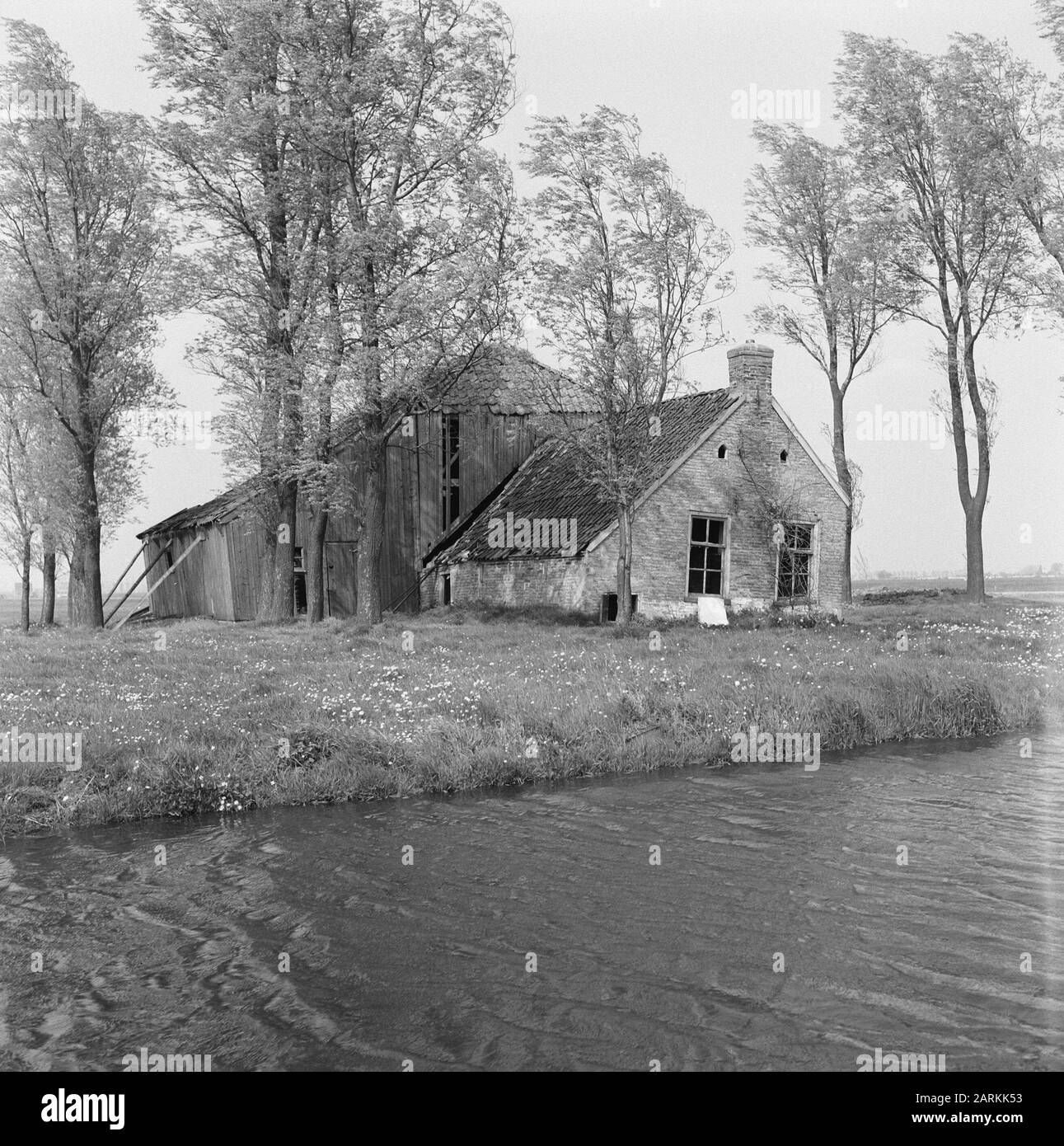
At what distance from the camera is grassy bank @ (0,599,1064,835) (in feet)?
46.7

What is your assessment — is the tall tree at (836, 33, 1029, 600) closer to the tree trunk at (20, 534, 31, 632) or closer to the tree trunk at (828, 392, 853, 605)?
the tree trunk at (828, 392, 853, 605)

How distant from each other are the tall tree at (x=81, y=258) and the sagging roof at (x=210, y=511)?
4.64 metres

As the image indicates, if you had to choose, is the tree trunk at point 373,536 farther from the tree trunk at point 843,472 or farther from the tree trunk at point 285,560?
the tree trunk at point 843,472

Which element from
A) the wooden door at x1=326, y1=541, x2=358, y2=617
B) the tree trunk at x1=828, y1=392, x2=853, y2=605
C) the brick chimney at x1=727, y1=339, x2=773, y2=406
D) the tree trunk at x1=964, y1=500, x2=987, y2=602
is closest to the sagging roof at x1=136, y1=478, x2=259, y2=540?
the wooden door at x1=326, y1=541, x2=358, y2=617

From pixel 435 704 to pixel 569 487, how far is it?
17.4m

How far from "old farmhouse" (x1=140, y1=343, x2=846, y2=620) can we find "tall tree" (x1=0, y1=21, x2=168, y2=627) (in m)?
5.21

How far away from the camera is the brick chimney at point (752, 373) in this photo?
31.7 metres

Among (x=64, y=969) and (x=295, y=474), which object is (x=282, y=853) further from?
(x=295, y=474)

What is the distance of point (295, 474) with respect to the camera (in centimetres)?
2808

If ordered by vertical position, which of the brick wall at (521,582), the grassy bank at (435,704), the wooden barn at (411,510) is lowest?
the grassy bank at (435,704)

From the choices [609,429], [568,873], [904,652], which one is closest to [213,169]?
[609,429]

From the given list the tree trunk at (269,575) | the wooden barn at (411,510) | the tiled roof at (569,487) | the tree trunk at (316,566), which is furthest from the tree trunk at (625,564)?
the tree trunk at (269,575)
